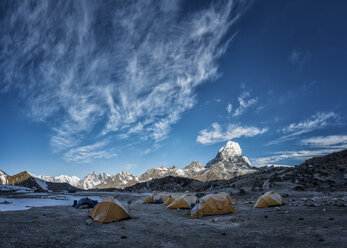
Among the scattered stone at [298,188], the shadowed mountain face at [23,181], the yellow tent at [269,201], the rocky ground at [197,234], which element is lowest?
the rocky ground at [197,234]

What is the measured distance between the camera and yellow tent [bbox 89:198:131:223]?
563 inches

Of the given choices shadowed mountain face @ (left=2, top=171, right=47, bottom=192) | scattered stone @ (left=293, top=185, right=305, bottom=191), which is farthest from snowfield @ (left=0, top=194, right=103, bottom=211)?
shadowed mountain face @ (left=2, top=171, right=47, bottom=192)

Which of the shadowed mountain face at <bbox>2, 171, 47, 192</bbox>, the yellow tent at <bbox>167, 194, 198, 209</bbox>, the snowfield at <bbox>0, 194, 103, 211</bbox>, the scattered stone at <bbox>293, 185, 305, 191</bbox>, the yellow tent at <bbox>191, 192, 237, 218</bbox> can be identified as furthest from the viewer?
the shadowed mountain face at <bbox>2, 171, 47, 192</bbox>

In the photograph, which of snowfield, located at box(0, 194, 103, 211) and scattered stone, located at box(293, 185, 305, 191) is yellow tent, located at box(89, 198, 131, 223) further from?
scattered stone, located at box(293, 185, 305, 191)

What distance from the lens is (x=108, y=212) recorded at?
47.4 ft

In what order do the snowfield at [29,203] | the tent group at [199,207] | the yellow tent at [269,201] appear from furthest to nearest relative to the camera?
the snowfield at [29,203] → the yellow tent at [269,201] → the tent group at [199,207]

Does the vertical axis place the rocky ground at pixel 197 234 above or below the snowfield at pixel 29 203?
below

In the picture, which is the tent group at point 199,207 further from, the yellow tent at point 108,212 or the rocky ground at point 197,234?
the rocky ground at point 197,234

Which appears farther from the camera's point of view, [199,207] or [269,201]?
[269,201]

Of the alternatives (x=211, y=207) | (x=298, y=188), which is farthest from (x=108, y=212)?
(x=298, y=188)

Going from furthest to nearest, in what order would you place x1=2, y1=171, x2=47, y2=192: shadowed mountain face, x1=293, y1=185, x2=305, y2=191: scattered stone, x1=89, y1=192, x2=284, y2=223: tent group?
x1=2, y1=171, x2=47, y2=192: shadowed mountain face → x1=293, y1=185, x2=305, y2=191: scattered stone → x1=89, y1=192, x2=284, y2=223: tent group

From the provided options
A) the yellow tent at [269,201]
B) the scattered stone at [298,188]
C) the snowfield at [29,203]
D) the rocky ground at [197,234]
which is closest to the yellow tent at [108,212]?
the rocky ground at [197,234]

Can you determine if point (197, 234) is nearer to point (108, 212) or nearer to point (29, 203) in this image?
point (108, 212)

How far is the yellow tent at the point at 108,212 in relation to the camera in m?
14.3
